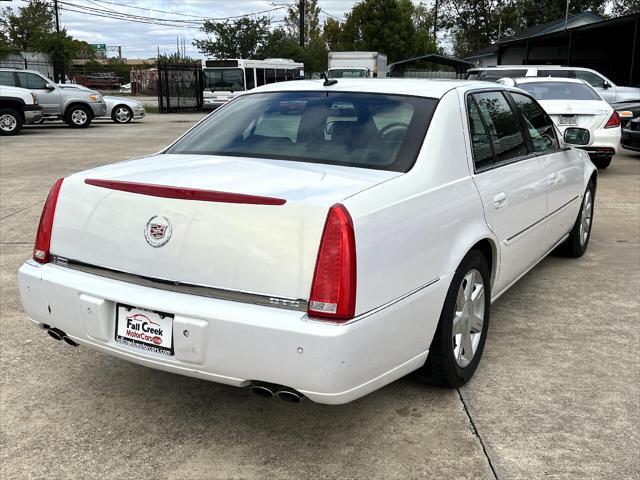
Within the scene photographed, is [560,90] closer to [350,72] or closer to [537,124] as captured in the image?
[537,124]

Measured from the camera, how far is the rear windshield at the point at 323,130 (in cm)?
317

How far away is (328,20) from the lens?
64.1 meters

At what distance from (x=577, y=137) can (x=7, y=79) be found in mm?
18171

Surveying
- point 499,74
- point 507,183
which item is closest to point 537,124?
point 507,183

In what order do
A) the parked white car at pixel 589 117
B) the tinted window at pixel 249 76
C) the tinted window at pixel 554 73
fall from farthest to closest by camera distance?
1. the tinted window at pixel 249 76
2. the tinted window at pixel 554 73
3. the parked white car at pixel 589 117

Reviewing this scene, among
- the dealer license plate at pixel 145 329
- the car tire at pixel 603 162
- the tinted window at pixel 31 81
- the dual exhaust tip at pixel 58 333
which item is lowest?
the car tire at pixel 603 162

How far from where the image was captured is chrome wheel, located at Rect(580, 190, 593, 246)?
568 centimetres

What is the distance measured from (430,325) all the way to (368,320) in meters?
0.52

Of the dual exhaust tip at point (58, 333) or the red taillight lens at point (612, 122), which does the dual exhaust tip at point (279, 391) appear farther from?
the red taillight lens at point (612, 122)

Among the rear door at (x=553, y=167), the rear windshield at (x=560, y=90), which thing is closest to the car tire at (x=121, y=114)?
the rear windshield at (x=560, y=90)

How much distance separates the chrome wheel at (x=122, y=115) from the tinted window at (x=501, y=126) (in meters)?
22.3

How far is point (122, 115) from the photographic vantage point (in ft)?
80.5

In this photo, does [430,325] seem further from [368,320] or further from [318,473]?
[318,473]

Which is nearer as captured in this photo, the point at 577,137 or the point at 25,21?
the point at 577,137
